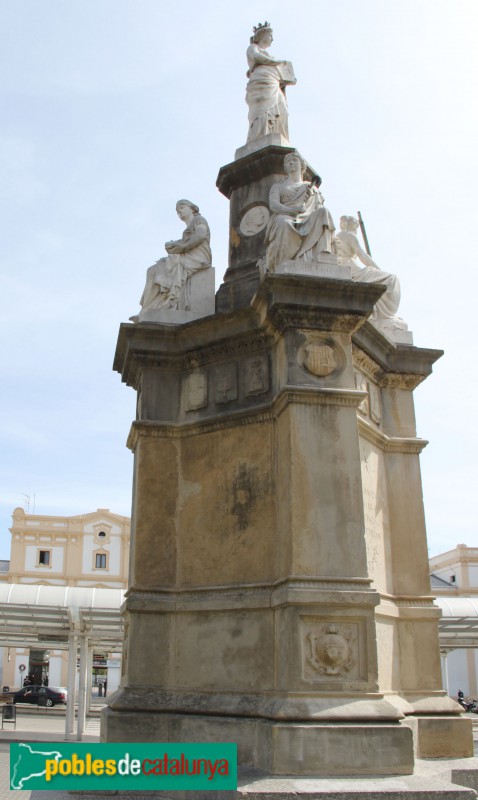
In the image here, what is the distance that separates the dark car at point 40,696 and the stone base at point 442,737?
38.0 m

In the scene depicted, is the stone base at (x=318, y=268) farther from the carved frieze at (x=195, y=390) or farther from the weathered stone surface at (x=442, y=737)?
the weathered stone surface at (x=442, y=737)

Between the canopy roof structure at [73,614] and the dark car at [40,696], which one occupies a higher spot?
the canopy roof structure at [73,614]

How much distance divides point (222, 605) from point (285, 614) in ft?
3.72

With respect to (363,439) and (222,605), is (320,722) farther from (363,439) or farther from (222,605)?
(363,439)

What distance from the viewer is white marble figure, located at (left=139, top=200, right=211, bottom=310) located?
34.9 feet

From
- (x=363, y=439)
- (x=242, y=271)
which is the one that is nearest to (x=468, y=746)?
(x=363, y=439)

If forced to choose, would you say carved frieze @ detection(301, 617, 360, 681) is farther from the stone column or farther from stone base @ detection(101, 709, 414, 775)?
the stone column

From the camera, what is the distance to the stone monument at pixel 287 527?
25.5 feet

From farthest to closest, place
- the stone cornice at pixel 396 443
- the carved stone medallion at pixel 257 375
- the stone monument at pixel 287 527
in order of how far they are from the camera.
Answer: the stone cornice at pixel 396 443 < the carved stone medallion at pixel 257 375 < the stone monument at pixel 287 527

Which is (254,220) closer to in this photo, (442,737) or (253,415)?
(253,415)

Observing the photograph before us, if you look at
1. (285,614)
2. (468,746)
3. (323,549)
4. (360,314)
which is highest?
(360,314)

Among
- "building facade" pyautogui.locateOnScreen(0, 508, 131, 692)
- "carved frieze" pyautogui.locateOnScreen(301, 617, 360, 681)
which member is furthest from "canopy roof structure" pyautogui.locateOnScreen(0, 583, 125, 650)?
"building facade" pyautogui.locateOnScreen(0, 508, 131, 692)

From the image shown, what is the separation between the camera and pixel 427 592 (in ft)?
32.8

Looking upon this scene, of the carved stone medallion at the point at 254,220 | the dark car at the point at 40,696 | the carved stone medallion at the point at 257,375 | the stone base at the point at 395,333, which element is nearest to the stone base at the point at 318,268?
the carved stone medallion at the point at 257,375
